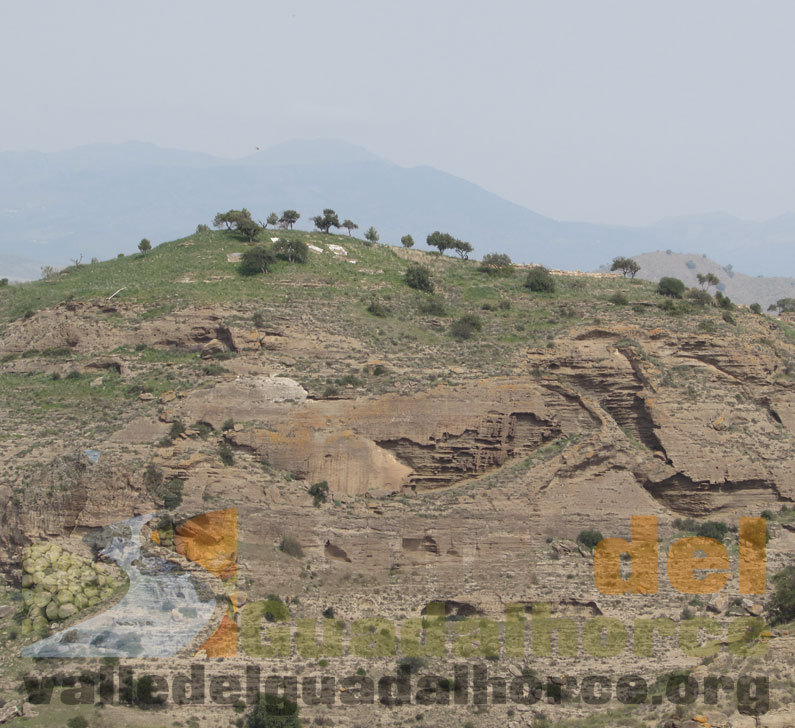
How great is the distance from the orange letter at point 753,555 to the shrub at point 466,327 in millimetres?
15712

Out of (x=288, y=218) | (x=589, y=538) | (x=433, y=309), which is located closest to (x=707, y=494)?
(x=589, y=538)

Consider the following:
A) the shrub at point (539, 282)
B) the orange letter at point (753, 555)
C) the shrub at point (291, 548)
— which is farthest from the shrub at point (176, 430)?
the shrub at point (539, 282)

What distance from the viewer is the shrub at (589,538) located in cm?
A: 3222

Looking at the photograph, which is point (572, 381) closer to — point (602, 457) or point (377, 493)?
point (602, 457)

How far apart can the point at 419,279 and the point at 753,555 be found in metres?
26.0

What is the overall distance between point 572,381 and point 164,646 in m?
21.3

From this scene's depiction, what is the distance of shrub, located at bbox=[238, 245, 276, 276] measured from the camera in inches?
1923

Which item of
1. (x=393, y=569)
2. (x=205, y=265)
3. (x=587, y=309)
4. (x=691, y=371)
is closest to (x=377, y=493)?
(x=393, y=569)

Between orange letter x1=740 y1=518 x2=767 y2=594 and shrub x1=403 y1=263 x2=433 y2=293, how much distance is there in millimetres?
23227

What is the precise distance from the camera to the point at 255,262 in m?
48.8

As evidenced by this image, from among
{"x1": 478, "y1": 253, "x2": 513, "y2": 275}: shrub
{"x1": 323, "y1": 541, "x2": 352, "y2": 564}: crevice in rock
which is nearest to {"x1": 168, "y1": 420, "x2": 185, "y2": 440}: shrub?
{"x1": 323, "y1": 541, "x2": 352, "y2": 564}: crevice in rock

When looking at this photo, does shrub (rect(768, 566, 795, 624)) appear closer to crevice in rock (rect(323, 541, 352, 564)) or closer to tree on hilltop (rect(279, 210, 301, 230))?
crevice in rock (rect(323, 541, 352, 564))

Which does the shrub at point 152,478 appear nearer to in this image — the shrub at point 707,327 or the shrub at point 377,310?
the shrub at point 377,310

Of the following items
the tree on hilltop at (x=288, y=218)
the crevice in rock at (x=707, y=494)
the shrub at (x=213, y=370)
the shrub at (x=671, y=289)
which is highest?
the tree on hilltop at (x=288, y=218)
